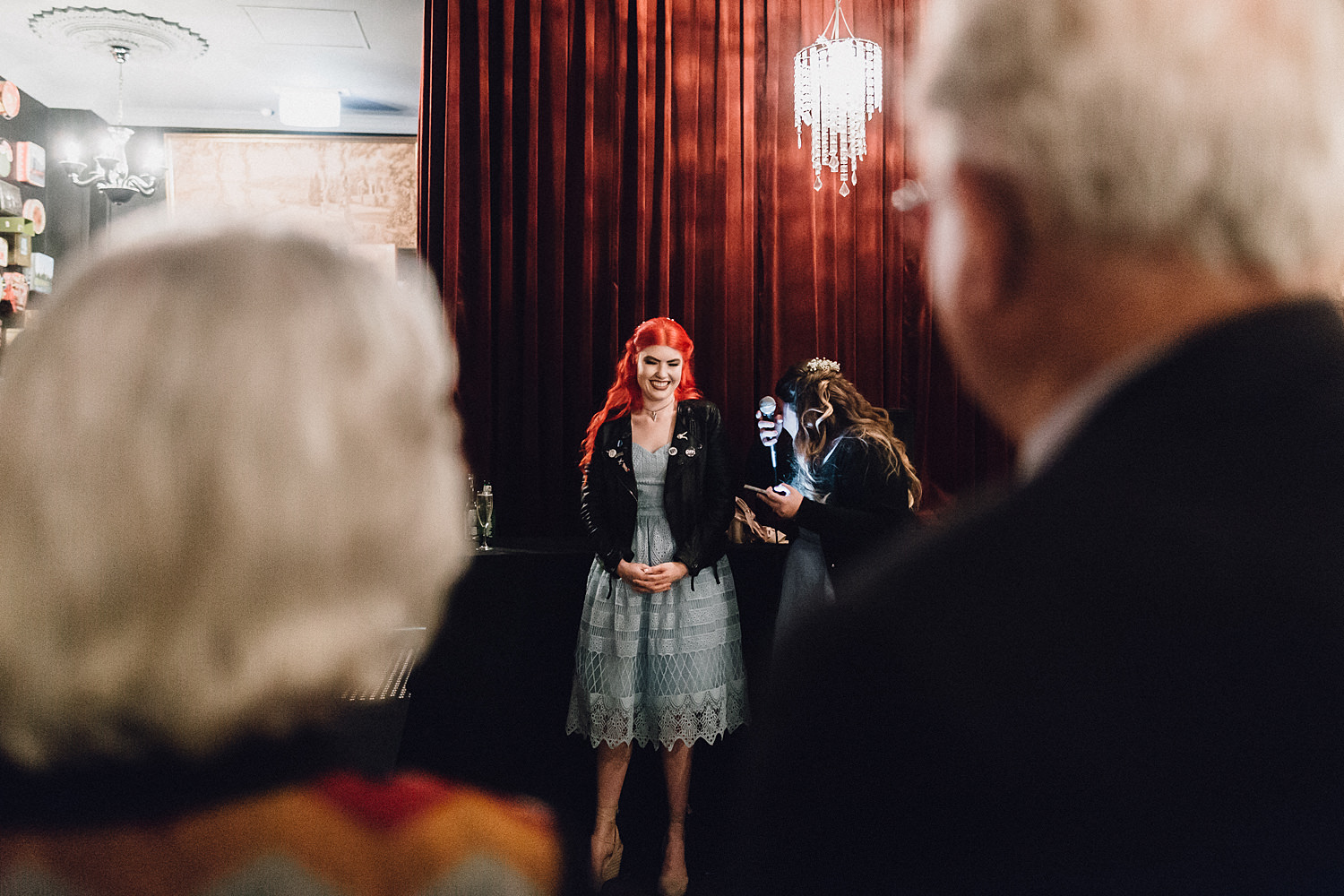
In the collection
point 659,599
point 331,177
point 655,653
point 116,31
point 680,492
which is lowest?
point 655,653

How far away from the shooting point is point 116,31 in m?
4.20

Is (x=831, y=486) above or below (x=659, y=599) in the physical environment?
above

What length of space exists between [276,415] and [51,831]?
0.99ft

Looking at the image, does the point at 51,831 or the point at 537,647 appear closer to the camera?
the point at 51,831

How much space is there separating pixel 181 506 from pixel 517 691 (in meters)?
2.53

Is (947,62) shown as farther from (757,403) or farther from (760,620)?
(757,403)

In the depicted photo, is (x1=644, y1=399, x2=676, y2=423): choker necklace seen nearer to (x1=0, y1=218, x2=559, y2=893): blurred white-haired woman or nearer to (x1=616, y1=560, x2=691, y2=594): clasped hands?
(x1=616, y1=560, x2=691, y2=594): clasped hands

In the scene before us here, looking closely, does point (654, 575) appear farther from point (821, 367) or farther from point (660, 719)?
point (821, 367)

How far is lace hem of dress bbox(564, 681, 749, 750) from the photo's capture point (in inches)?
92.3

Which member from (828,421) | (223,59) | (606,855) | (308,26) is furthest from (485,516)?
(223,59)

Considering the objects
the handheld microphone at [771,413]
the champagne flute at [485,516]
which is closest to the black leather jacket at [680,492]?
the handheld microphone at [771,413]

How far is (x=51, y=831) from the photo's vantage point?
1.62 ft

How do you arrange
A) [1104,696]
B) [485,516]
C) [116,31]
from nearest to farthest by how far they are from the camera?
[1104,696] → [485,516] → [116,31]

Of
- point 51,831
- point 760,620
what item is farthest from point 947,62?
point 760,620
